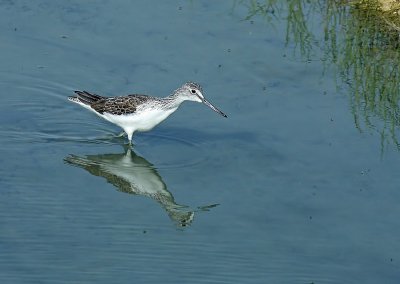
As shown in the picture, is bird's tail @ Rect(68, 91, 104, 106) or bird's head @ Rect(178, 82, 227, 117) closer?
bird's head @ Rect(178, 82, 227, 117)

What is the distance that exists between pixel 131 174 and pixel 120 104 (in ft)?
3.39

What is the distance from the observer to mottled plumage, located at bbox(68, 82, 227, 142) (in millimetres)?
14531

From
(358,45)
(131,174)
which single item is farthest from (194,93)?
(358,45)

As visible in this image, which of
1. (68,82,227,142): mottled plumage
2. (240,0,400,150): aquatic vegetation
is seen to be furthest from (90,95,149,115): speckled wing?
(240,0,400,150): aquatic vegetation

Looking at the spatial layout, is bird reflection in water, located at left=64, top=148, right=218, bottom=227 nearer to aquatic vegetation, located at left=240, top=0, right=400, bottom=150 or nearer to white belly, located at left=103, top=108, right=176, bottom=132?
white belly, located at left=103, top=108, right=176, bottom=132

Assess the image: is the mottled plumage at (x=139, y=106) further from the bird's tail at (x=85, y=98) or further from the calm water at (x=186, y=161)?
the calm water at (x=186, y=161)

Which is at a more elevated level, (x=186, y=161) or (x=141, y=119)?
(x=141, y=119)

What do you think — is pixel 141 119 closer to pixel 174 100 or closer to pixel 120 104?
pixel 120 104

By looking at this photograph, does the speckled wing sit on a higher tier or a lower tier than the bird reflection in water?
higher

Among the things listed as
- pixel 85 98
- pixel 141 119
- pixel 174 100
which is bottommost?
pixel 141 119

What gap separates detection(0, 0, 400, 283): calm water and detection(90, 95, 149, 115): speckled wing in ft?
1.43

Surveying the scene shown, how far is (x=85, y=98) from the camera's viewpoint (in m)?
15.0

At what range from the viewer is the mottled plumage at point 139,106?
572 inches

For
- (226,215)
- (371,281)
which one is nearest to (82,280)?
(226,215)
